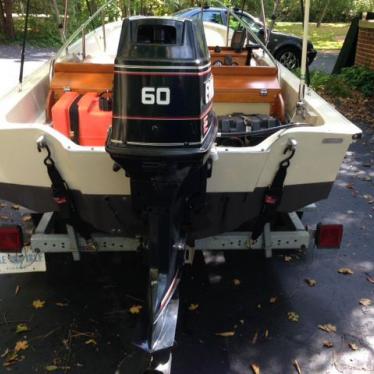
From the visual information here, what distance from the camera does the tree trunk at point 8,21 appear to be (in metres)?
17.4

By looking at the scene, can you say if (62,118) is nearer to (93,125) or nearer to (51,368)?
(93,125)

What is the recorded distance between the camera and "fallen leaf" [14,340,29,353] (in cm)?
272

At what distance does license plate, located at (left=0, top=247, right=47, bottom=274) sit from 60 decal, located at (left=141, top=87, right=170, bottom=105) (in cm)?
128

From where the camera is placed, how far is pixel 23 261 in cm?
279

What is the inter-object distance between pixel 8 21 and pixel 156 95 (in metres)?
17.7

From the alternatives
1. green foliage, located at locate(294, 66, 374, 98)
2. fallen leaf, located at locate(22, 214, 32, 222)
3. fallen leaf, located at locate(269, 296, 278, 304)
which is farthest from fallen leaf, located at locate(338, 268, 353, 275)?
green foliage, located at locate(294, 66, 374, 98)

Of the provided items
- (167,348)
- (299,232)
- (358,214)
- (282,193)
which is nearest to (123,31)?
(282,193)

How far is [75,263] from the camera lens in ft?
11.7

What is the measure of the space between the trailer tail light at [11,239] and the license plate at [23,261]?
37mm

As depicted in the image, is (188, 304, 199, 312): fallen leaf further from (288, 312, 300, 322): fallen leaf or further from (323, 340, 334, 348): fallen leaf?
(323, 340, 334, 348): fallen leaf

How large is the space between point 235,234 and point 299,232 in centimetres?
39

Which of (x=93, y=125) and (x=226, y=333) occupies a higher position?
(x=93, y=125)

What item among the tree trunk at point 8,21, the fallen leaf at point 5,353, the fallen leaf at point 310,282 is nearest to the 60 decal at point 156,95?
the fallen leaf at point 5,353

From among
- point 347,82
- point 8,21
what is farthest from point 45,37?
point 347,82
